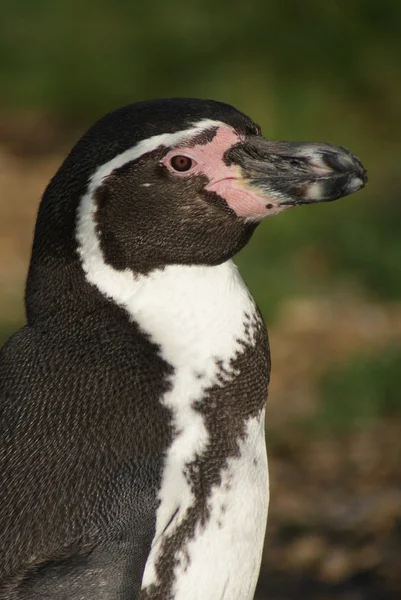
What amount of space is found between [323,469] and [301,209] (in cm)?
282

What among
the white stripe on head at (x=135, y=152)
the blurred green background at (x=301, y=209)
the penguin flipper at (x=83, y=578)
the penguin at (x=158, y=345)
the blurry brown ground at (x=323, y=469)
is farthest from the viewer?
the blurred green background at (x=301, y=209)

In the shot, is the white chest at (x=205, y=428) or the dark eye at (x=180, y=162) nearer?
the white chest at (x=205, y=428)

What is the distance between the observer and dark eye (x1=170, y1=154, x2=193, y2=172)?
8.83 feet

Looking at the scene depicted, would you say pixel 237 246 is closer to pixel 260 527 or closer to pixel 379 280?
pixel 260 527

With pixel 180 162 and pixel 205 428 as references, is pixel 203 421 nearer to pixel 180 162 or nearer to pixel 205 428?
pixel 205 428

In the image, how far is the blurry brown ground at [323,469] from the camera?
13.8ft

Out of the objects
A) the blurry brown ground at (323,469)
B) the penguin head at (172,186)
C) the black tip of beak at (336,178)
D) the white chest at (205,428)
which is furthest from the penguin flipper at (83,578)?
the blurry brown ground at (323,469)

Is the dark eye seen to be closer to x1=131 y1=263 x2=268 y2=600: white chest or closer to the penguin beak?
the penguin beak

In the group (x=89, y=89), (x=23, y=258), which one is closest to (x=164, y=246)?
(x=23, y=258)

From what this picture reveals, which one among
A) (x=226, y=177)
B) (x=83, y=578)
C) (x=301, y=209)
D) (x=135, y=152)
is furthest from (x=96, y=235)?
(x=301, y=209)

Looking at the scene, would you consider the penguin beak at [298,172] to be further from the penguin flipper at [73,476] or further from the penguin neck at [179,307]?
the penguin flipper at [73,476]

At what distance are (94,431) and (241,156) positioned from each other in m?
0.65

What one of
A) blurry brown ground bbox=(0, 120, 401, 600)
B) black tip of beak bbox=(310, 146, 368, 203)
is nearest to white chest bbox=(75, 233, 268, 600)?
black tip of beak bbox=(310, 146, 368, 203)

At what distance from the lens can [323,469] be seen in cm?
497
